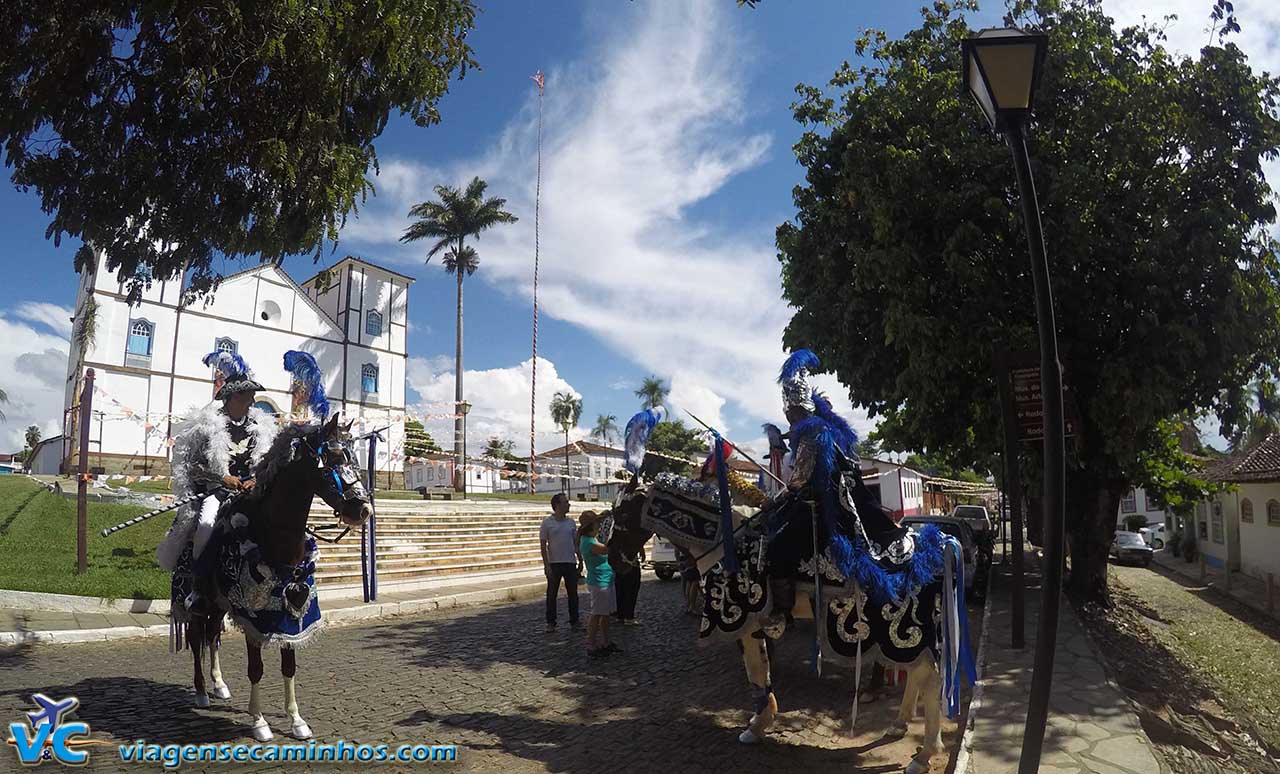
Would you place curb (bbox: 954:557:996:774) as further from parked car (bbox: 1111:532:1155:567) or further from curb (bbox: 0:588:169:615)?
parked car (bbox: 1111:532:1155:567)

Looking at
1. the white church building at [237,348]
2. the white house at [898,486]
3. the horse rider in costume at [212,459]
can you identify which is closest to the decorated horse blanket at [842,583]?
the horse rider in costume at [212,459]

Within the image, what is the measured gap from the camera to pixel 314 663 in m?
7.60

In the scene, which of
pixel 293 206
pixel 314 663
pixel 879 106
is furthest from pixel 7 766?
pixel 879 106

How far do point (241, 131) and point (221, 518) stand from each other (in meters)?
4.21

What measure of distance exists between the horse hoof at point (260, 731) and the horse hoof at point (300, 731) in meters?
0.15

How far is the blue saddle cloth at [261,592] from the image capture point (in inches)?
196

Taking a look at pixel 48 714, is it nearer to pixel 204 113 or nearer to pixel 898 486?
pixel 204 113

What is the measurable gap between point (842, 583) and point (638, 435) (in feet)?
6.26

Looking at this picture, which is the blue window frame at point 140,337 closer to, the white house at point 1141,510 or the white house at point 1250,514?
the white house at point 1250,514

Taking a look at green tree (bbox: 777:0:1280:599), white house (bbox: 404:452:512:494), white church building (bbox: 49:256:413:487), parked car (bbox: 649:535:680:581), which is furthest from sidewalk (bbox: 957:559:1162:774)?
white house (bbox: 404:452:512:494)

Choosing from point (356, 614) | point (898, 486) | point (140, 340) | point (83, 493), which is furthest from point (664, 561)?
point (140, 340)

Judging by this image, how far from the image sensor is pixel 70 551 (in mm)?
11609

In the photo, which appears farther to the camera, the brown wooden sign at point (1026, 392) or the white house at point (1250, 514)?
the white house at point (1250, 514)

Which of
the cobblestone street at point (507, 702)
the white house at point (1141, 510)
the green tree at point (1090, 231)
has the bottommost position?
the white house at point (1141, 510)
